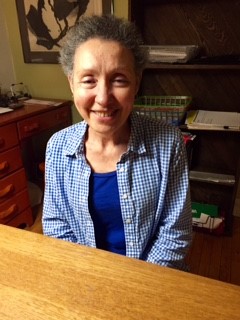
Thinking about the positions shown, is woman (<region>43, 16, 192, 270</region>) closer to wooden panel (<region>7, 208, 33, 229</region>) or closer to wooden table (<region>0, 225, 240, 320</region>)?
wooden table (<region>0, 225, 240, 320</region>)

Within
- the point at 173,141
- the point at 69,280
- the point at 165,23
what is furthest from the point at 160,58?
the point at 69,280

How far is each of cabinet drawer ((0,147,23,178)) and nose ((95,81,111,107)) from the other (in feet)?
4.05

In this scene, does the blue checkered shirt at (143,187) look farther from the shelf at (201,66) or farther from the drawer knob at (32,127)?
the drawer knob at (32,127)

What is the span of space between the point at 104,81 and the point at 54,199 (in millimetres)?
465

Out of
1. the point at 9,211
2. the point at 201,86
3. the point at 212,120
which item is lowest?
the point at 9,211

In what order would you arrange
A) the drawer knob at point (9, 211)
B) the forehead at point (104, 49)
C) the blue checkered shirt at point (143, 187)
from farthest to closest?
the drawer knob at point (9, 211) → the blue checkered shirt at point (143, 187) → the forehead at point (104, 49)

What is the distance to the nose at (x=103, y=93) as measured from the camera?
0.73m

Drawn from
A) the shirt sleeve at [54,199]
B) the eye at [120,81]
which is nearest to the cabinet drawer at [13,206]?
the shirt sleeve at [54,199]

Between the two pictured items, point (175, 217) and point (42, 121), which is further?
point (42, 121)

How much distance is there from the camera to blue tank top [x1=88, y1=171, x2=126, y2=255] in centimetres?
88

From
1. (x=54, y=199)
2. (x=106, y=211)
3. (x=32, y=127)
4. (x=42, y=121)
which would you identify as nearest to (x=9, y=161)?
(x=32, y=127)

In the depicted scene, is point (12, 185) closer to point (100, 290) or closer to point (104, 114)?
point (104, 114)

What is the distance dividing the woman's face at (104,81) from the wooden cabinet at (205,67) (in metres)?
0.95

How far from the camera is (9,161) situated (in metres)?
1.80
